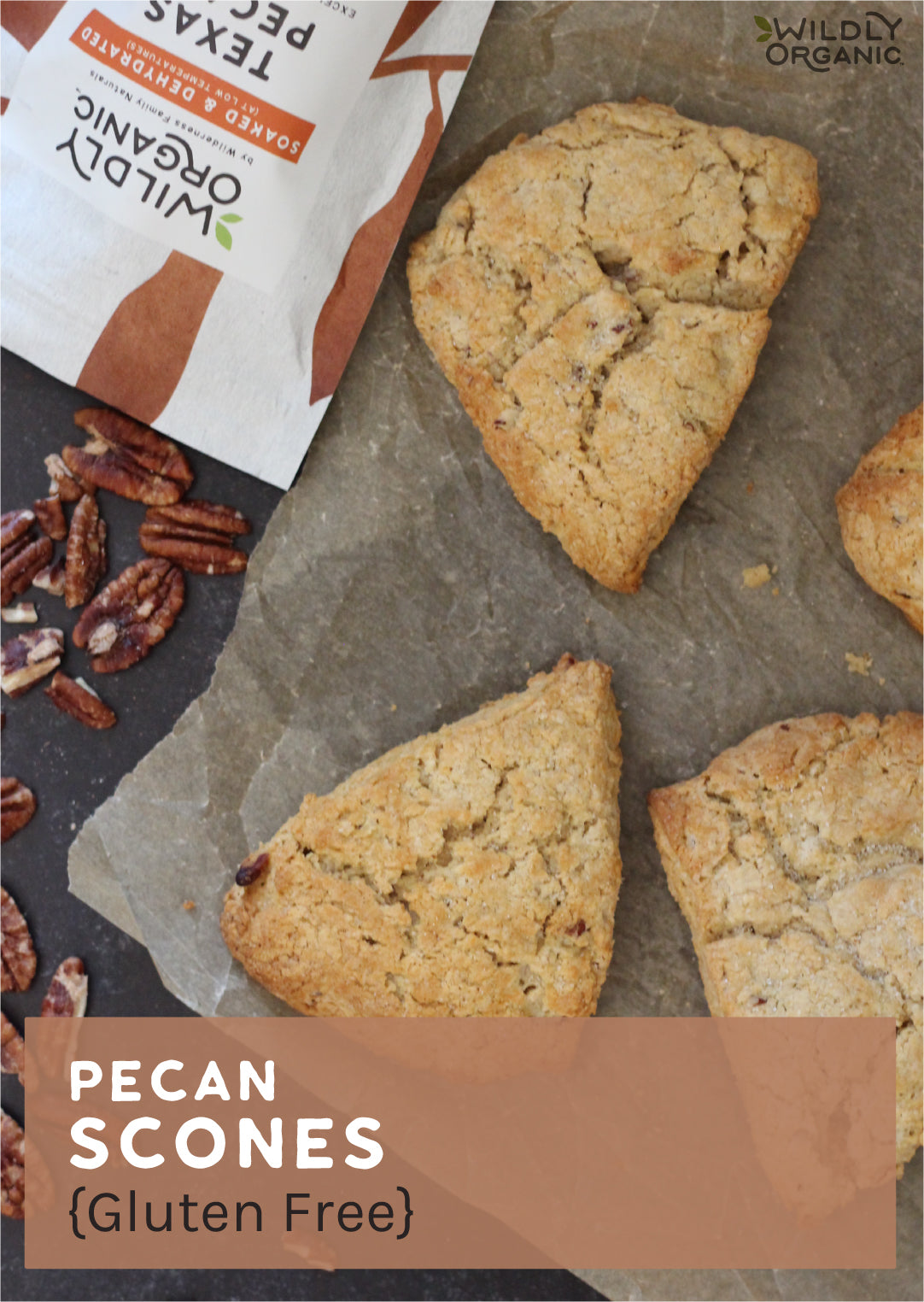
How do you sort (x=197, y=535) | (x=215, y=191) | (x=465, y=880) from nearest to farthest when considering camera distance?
1. (x=465, y=880)
2. (x=215, y=191)
3. (x=197, y=535)

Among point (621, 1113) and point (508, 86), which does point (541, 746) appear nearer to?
point (621, 1113)

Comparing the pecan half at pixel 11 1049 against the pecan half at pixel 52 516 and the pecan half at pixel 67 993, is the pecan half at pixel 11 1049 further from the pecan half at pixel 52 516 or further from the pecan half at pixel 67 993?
the pecan half at pixel 52 516

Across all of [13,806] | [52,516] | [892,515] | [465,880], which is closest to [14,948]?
[13,806]

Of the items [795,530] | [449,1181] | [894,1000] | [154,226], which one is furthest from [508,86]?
[449,1181]

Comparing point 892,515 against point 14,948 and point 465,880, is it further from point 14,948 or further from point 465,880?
point 14,948

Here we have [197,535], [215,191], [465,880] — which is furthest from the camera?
[197,535]

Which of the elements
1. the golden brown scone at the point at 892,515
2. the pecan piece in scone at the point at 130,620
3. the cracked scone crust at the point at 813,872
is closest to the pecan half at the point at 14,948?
the pecan piece in scone at the point at 130,620
